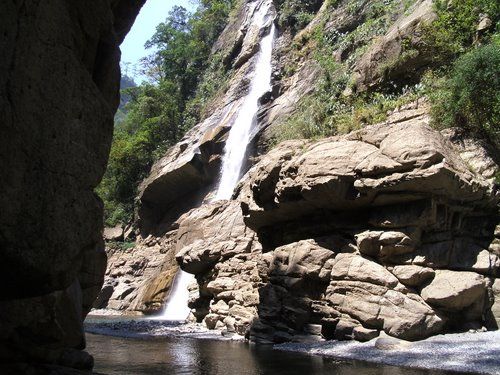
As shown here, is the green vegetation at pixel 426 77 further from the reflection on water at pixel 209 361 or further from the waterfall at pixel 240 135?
the reflection on water at pixel 209 361

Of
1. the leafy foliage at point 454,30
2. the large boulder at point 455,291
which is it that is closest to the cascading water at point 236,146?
the leafy foliage at point 454,30

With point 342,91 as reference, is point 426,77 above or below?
below

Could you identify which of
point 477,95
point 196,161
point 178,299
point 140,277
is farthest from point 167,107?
point 477,95

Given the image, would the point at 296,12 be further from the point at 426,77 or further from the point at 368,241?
the point at 368,241

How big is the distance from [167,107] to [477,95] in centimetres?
3800

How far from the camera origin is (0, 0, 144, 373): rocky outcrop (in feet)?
18.0

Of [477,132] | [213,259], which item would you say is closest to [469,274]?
[477,132]

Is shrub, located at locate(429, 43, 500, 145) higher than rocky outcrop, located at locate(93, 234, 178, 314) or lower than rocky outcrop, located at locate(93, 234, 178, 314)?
higher

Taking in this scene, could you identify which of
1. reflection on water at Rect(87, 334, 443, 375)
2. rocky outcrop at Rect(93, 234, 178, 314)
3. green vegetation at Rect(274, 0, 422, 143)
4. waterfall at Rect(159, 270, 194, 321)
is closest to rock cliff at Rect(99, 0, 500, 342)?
green vegetation at Rect(274, 0, 422, 143)

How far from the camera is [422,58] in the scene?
22188mm

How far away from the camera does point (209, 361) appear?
1271 cm

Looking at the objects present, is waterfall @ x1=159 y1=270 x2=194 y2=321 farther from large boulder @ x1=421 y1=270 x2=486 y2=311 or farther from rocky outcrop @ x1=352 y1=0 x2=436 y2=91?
large boulder @ x1=421 y1=270 x2=486 y2=311

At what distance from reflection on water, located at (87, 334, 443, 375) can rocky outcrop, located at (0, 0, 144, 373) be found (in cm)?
422

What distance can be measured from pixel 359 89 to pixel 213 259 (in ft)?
36.6
